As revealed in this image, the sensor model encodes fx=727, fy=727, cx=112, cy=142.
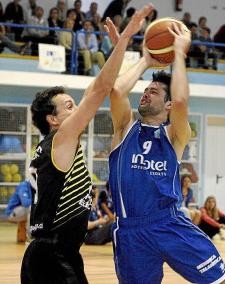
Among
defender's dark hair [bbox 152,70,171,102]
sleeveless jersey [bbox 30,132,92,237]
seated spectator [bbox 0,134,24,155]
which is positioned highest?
defender's dark hair [bbox 152,70,171,102]

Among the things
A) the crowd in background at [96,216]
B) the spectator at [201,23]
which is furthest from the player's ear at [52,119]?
the spectator at [201,23]

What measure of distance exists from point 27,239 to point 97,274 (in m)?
4.19

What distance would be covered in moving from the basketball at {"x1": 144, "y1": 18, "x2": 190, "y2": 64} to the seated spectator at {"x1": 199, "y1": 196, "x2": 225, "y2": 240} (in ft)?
33.4

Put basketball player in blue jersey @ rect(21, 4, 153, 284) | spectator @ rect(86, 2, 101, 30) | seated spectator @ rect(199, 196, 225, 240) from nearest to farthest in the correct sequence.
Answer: basketball player in blue jersey @ rect(21, 4, 153, 284)
seated spectator @ rect(199, 196, 225, 240)
spectator @ rect(86, 2, 101, 30)

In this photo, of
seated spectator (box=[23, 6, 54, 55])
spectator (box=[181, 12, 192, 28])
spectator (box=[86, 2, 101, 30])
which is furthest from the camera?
spectator (box=[181, 12, 192, 28])

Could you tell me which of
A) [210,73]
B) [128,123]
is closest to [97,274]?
[128,123]

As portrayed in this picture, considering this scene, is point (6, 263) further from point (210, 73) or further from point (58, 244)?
point (210, 73)

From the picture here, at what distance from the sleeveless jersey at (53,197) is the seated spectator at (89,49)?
1359cm

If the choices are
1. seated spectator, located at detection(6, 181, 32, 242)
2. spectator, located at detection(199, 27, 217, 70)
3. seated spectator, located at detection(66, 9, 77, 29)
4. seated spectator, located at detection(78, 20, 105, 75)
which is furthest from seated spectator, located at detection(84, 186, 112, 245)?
spectator, located at detection(199, 27, 217, 70)

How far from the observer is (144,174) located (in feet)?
16.2

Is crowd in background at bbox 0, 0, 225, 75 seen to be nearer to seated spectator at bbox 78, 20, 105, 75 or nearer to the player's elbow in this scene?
seated spectator at bbox 78, 20, 105, 75

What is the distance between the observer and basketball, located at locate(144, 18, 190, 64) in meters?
Result: 5.26

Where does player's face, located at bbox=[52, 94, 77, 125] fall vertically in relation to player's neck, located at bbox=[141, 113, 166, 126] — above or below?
above

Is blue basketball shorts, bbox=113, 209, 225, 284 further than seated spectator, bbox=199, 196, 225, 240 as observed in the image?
No
